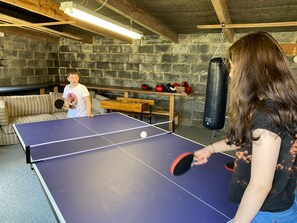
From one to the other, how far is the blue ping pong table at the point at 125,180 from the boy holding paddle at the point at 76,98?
971mm

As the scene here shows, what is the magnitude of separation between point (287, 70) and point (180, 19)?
3.48 meters

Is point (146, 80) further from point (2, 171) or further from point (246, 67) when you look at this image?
point (246, 67)

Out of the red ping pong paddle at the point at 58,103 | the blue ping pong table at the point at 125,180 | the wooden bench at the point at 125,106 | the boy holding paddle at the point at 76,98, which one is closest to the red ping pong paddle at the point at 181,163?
the blue ping pong table at the point at 125,180

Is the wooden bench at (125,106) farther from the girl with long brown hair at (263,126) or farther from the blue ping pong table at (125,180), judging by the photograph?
the girl with long brown hair at (263,126)

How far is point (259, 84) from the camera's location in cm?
82

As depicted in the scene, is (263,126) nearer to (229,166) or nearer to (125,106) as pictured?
(229,166)

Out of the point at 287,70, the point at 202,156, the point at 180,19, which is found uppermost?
the point at 180,19

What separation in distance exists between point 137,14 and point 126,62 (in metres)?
2.74

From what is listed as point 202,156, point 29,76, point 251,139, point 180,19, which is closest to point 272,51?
→ point 251,139

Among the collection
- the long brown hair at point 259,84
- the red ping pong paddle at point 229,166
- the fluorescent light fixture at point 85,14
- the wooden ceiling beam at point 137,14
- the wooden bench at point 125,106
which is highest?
the wooden ceiling beam at point 137,14

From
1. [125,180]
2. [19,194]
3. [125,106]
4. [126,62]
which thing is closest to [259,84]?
[125,180]

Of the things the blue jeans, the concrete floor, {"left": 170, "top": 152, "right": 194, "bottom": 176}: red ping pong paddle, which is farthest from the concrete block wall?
the blue jeans

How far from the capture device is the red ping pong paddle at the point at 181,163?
1.25 m

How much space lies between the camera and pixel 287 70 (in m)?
0.84
